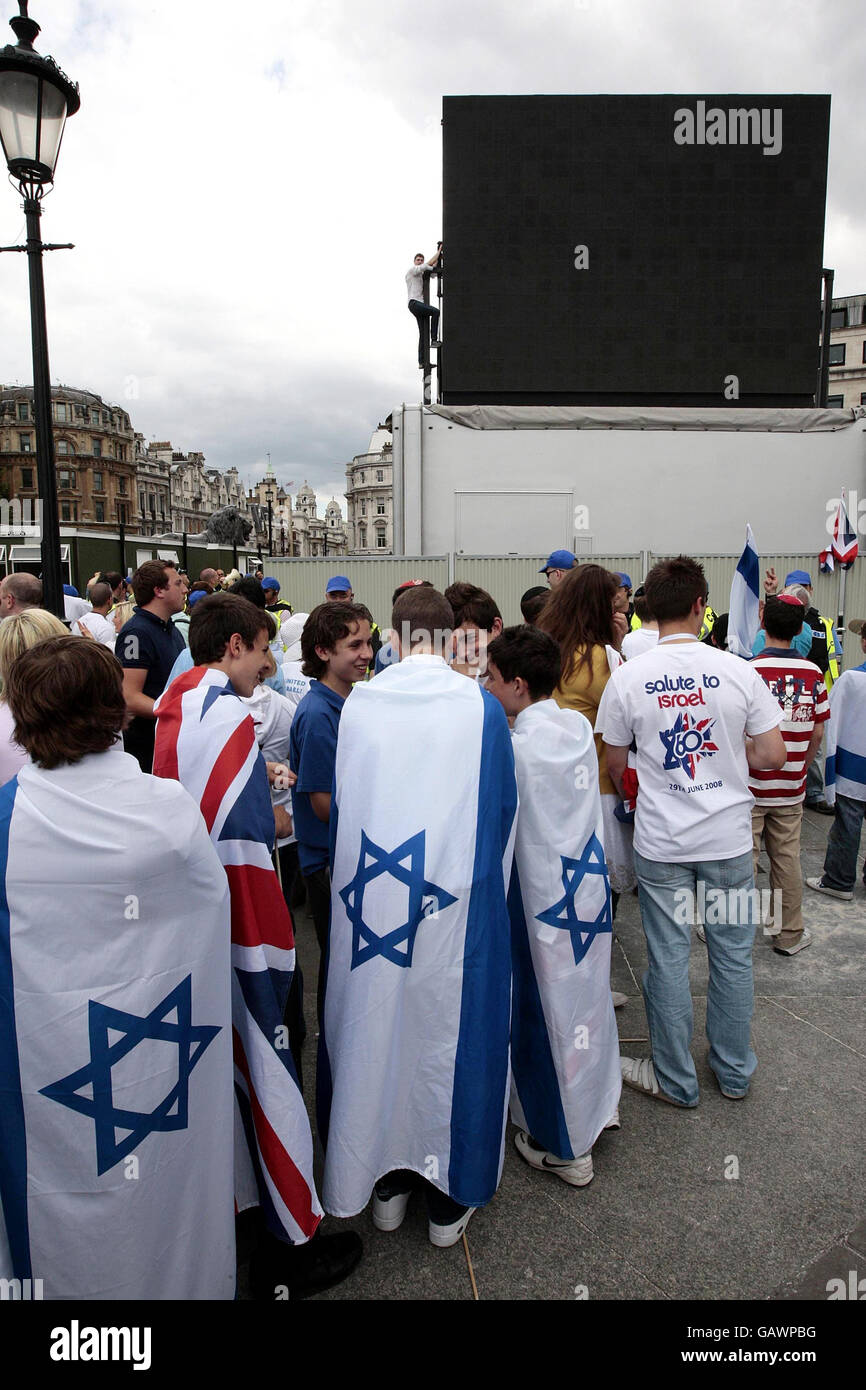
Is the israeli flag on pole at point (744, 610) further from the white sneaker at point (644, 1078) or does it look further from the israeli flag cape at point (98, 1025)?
the israeli flag cape at point (98, 1025)

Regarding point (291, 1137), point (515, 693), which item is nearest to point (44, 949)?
point (291, 1137)

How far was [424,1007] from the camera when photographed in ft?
7.64

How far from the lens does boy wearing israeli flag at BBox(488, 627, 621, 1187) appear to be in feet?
8.54

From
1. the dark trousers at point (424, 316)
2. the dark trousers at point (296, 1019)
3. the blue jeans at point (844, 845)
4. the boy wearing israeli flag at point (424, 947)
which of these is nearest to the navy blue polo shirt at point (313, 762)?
the dark trousers at point (296, 1019)

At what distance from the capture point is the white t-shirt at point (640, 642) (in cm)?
496

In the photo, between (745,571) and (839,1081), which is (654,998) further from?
(745,571)

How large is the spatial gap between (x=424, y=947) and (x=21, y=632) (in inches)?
71.4

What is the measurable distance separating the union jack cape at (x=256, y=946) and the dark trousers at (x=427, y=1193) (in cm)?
30

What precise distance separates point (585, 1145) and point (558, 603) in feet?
7.12

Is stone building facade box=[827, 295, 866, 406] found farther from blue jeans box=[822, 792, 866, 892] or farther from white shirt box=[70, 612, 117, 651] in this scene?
white shirt box=[70, 612, 117, 651]

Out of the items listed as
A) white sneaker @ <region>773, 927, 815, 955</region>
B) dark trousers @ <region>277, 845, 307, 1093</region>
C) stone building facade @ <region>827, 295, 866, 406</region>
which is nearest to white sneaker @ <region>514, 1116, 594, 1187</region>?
dark trousers @ <region>277, 845, 307, 1093</region>

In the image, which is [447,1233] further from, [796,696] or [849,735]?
[849,735]

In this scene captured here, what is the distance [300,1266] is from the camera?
222 cm

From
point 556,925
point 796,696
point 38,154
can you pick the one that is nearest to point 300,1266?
point 556,925
